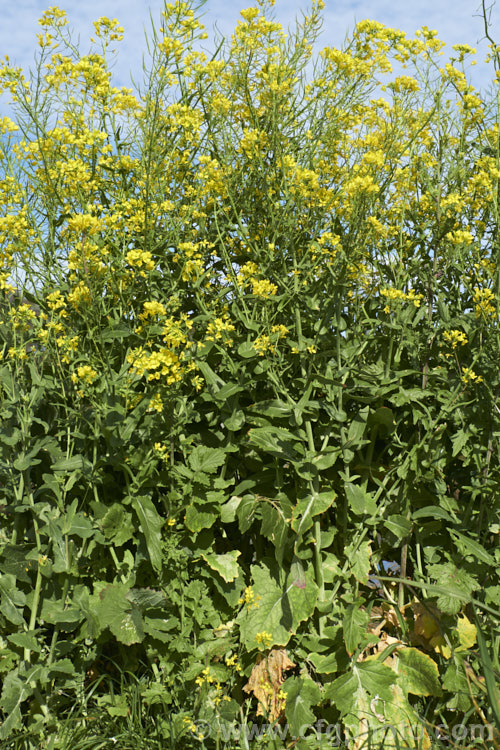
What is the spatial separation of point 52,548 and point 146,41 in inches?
99.3

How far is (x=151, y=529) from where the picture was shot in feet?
9.40

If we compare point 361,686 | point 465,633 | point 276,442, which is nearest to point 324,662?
point 361,686

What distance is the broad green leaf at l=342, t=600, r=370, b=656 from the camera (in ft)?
9.51

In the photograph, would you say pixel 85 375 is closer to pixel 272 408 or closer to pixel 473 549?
pixel 272 408

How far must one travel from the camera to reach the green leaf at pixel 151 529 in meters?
2.86

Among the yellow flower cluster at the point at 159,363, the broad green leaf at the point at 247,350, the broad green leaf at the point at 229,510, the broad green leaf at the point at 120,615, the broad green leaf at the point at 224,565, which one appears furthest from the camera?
the broad green leaf at the point at 229,510

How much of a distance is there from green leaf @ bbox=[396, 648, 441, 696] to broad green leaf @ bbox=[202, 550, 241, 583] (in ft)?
3.00

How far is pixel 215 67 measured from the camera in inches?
133

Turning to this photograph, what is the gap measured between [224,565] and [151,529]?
0.45 m

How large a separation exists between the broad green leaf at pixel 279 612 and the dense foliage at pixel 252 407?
0.04 feet

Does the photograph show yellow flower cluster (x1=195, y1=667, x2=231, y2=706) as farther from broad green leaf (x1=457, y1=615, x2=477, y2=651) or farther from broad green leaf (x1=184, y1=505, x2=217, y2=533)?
broad green leaf (x1=457, y1=615, x2=477, y2=651)

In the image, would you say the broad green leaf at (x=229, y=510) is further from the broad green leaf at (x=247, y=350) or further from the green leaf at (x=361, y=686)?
the green leaf at (x=361, y=686)

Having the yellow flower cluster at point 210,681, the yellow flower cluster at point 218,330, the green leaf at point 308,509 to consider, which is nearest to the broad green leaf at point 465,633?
the green leaf at point 308,509

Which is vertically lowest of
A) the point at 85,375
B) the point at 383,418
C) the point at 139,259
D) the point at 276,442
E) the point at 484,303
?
the point at 276,442
